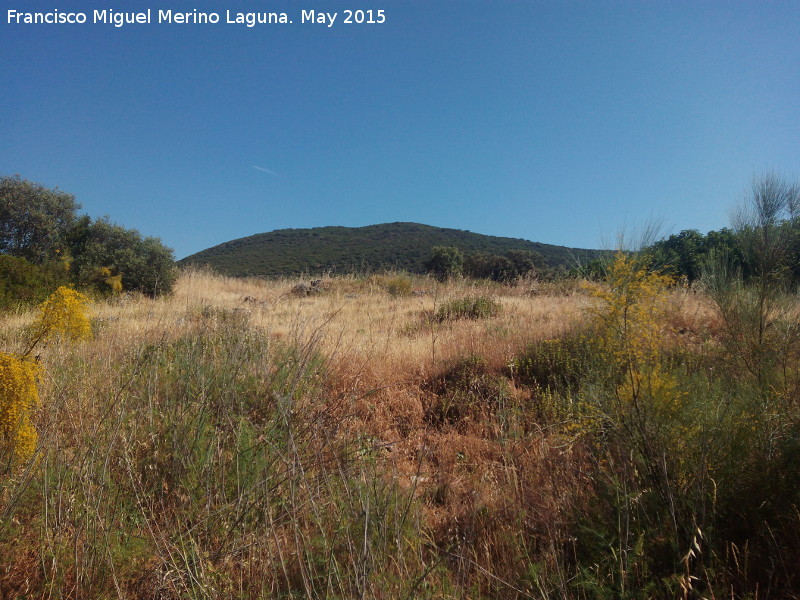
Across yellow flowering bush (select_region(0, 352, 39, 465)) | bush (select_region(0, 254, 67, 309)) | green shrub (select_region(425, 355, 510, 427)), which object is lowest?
green shrub (select_region(425, 355, 510, 427))

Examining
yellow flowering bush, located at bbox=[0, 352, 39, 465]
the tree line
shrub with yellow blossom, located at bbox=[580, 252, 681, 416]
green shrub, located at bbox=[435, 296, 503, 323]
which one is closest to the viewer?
yellow flowering bush, located at bbox=[0, 352, 39, 465]

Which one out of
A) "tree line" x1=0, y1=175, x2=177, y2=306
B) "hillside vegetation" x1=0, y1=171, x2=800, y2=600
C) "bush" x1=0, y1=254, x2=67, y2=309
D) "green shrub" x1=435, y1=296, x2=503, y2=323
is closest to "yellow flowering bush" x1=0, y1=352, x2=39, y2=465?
"hillside vegetation" x1=0, y1=171, x2=800, y2=600

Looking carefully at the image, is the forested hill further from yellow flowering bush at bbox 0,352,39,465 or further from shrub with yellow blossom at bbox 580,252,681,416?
yellow flowering bush at bbox 0,352,39,465

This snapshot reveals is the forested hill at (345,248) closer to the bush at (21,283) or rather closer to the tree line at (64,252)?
the tree line at (64,252)

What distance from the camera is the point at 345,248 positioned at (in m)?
54.1

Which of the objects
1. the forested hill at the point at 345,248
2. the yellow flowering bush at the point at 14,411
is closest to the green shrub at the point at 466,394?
the yellow flowering bush at the point at 14,411

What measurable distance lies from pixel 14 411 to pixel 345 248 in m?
52.4

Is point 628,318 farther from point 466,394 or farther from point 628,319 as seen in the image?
point 466,394

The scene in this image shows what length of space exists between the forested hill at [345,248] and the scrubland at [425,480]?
33.0m

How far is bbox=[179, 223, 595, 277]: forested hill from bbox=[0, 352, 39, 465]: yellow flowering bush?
34.6 metres

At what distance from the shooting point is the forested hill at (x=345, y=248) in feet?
140

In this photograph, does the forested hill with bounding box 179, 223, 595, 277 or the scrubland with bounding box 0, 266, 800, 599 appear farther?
the forested hill with bounding box 179, 223, 595, 277

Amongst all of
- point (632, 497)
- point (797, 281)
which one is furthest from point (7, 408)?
point (797, 281)

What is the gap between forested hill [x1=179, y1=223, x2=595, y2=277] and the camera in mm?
42625
